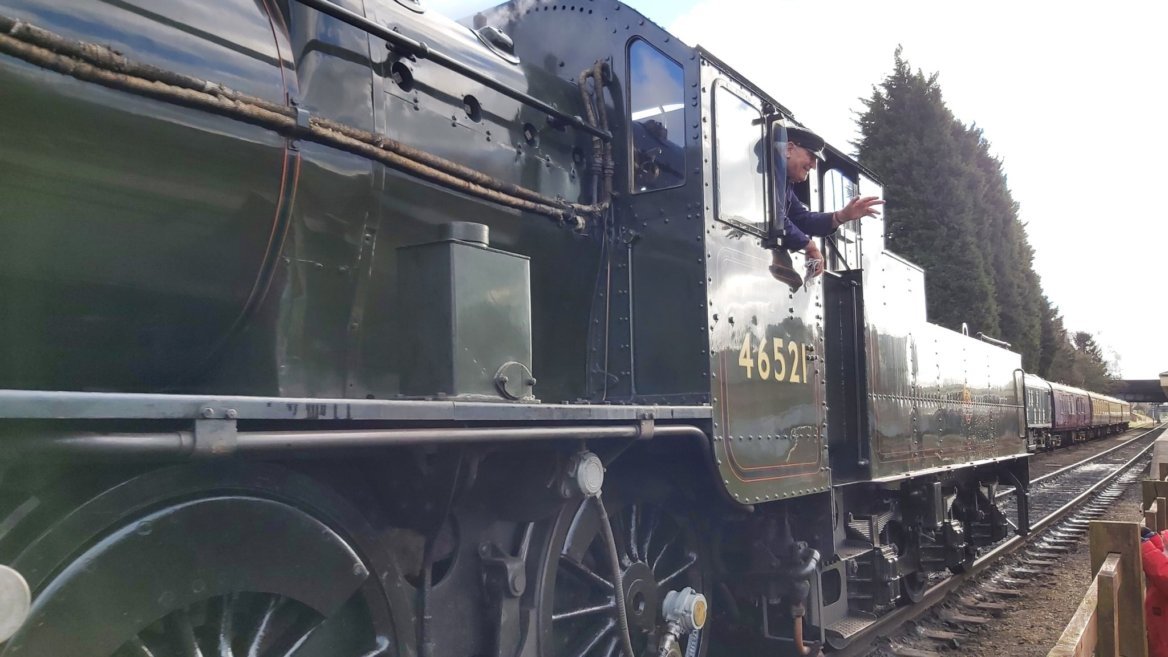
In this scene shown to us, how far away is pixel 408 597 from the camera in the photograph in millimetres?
2523

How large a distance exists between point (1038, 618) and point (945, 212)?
973 inches

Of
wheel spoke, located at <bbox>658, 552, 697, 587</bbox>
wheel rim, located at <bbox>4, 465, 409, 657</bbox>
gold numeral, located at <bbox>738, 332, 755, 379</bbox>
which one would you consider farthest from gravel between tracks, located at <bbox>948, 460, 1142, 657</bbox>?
wheel rim, located at <bbox>4, 465, 409, 657</bbox>

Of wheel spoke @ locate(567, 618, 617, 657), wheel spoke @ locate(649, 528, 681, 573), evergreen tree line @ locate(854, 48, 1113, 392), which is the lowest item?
wheel spoke @ locate(567, 618, 617, 657)

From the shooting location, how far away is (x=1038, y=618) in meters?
7.34

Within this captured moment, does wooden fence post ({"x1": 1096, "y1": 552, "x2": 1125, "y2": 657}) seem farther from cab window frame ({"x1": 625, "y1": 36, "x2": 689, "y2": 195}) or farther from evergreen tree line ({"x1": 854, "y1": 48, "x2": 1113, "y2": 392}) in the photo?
evergreen tree line ({"x1": 854, "y1": 48, "x2": 1113, "y2": 392})

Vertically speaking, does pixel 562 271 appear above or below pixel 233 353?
above

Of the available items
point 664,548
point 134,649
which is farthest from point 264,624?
point 664,548

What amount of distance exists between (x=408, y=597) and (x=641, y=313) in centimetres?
175

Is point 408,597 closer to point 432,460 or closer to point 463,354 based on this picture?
point 432,460

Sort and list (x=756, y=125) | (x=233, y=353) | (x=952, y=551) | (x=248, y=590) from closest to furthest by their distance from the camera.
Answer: (x=248, y=590)
(x=233, y=353)
(x=756, y=125)
(x=952, y=551)

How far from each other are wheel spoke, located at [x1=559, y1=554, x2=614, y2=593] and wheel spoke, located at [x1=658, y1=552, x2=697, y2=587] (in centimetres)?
47

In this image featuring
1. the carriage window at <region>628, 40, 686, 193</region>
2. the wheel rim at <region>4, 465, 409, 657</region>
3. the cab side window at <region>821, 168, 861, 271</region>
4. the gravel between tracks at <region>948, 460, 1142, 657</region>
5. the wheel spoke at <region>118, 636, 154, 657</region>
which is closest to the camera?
the wheel rim at <region>4, 465, 409, 657</region>

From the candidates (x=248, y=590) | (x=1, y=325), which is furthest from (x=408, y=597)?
(x=1, y=325)

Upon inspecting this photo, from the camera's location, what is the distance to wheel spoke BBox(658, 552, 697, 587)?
3881mm
